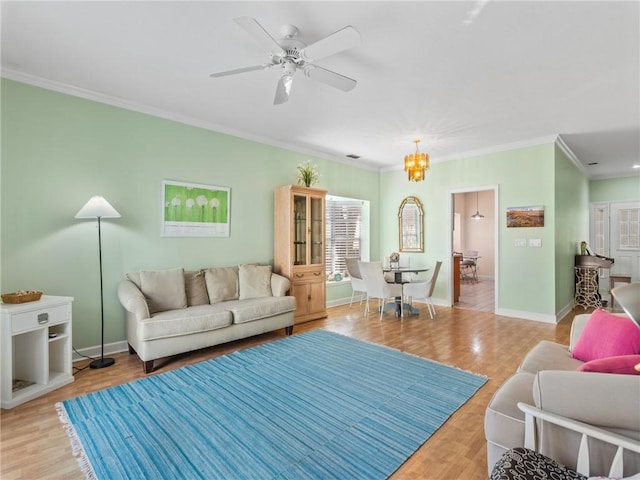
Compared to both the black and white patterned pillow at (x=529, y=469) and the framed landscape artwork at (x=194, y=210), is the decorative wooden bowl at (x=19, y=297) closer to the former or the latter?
the framed landscape artwork at (x=194, y=210)

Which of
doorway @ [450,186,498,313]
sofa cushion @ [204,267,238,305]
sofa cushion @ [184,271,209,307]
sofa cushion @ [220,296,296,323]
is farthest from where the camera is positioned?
doorway @ [450,186,498,313]

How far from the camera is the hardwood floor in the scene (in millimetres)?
1826

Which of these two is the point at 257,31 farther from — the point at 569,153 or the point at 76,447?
the point at 569,153

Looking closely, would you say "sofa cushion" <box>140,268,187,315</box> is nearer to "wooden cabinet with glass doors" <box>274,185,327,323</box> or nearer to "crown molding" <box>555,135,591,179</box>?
"wooden cabinet with glass doors" <box>274,185,327,323</box>

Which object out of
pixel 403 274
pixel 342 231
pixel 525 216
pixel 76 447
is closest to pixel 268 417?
pixel 76 447

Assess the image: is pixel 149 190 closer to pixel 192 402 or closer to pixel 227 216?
pixel 227 216

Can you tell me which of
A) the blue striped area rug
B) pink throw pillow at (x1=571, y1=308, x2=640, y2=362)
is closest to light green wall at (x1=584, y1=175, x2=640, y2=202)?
pink throw pillow at (x1=571, y1=308, x2=640, y2=362)

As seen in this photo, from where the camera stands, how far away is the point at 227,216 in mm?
4504

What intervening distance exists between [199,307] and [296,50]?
112 inches

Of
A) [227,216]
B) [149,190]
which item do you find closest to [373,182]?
[227,216]

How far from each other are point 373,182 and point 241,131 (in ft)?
10.8

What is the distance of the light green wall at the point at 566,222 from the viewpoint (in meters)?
5.02

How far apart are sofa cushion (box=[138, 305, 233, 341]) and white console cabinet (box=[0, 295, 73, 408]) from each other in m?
0.63

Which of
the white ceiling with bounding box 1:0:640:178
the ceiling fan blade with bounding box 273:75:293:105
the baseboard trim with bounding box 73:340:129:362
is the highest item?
the white ceiling with bounding box 1:0:640:178
